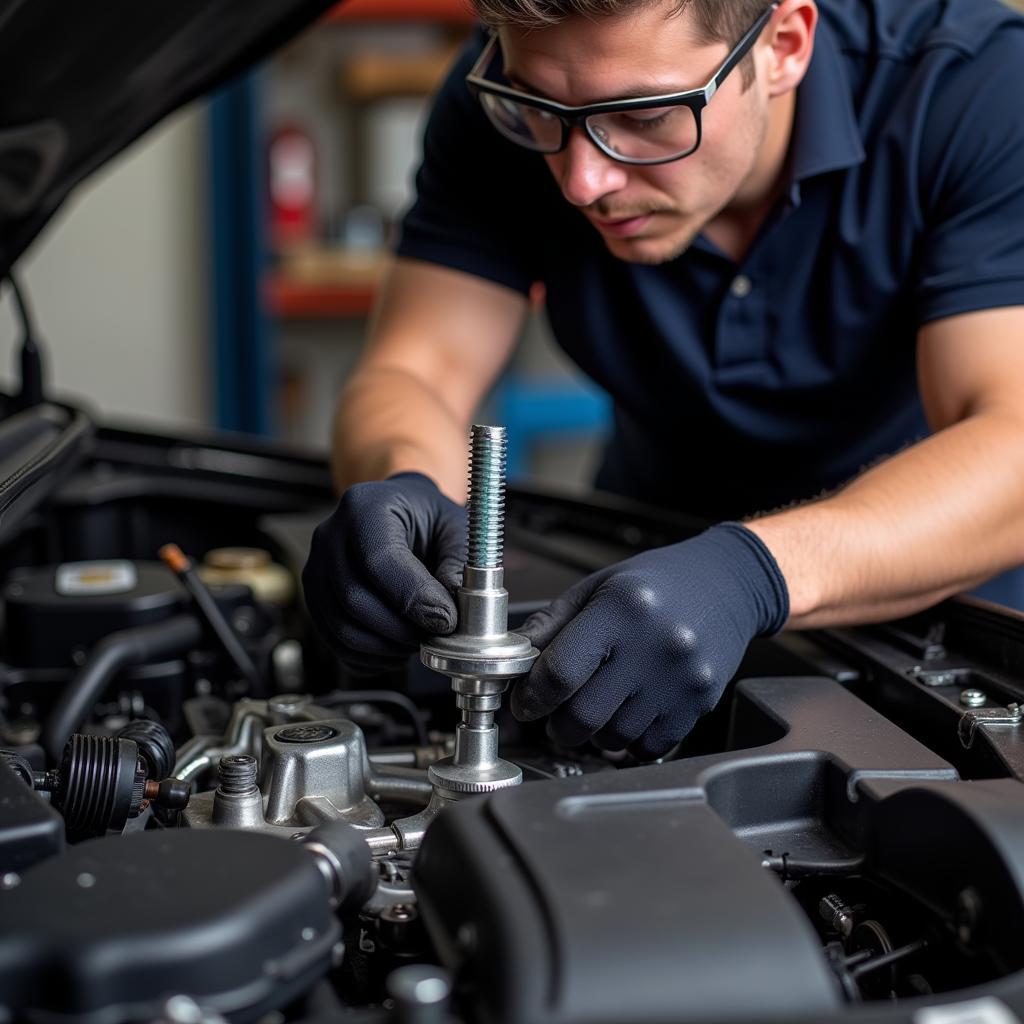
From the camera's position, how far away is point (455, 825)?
0.68m

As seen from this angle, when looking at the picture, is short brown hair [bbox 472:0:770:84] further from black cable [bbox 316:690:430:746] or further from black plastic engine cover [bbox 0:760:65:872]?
black plastic engine cover [bbox 0:760:65:872]

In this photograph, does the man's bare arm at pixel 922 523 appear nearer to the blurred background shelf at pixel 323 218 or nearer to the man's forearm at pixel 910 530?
the man's forearm at pixel 910 530

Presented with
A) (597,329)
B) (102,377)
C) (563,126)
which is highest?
(563,126)

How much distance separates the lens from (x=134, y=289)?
12.2ft

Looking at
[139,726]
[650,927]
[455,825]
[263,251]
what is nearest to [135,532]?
[139,726]

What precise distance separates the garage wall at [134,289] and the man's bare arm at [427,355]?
2.19m

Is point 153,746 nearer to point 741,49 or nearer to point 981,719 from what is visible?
point 981,719

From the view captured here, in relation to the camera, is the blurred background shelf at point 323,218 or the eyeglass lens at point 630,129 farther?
the blurred background shelf at point 323,218

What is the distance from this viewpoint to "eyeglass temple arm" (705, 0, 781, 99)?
3.63ft

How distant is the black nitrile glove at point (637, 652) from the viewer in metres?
0.86

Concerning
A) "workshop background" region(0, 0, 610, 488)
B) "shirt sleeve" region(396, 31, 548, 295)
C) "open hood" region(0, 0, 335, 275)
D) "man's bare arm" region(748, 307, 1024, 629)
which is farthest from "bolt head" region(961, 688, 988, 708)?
"workshop background" region(0, 0, 610, 488)

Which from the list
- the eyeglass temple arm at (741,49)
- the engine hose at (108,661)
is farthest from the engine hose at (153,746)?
the eyeglass temple arm at (741,49)

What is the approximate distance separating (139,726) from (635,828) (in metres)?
0.41

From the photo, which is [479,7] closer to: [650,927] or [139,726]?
[139,726]
